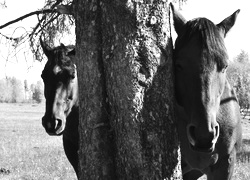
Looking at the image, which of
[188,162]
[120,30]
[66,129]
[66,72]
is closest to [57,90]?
[66,72]

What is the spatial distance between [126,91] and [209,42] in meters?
0.87

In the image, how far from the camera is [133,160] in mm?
2791

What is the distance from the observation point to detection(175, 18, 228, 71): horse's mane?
3.11 m

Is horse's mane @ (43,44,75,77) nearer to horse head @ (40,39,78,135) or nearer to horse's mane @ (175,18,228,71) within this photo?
horse head @ (40,39,78,135)

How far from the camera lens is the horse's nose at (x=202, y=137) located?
2.86 meters

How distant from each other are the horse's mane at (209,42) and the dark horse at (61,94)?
2120 millimetres

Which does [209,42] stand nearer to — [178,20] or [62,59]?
[178,20]

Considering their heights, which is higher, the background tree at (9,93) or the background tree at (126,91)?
the background tree at (126,91)

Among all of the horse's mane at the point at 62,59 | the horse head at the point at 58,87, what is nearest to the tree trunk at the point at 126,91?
the horse head at the point at 58,87

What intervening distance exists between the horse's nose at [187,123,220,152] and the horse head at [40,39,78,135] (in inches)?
90.5

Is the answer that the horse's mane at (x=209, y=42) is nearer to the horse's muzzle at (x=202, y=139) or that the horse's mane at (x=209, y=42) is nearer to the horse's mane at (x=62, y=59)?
the horse's muzzle at (x=202, y=139)

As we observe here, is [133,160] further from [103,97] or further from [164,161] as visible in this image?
[103,97]

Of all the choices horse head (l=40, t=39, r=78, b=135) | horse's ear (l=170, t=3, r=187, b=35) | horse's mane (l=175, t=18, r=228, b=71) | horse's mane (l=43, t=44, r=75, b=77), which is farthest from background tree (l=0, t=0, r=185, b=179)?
horse's mane (l=43, t=44, r=75, b=77)

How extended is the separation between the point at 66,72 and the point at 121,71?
2.39 m
